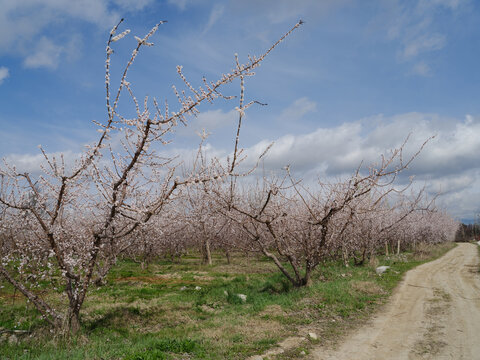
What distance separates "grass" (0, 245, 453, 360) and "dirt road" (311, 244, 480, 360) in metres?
0.60

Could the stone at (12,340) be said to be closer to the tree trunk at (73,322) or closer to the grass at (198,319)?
the grass at (198,319)

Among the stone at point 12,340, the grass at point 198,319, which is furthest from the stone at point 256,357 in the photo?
the stone at point 12,340

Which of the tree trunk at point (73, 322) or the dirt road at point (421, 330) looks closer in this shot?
the dirt road at point (421, 330)

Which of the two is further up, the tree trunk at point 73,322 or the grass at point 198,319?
the tree trunk at point 73,322

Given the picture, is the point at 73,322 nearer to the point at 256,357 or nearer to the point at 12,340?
the point at 12,340

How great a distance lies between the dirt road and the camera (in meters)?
6.68

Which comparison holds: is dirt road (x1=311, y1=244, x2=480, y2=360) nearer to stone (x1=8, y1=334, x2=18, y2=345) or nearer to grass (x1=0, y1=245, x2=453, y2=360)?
grass (x1=0, y1=245, x2=453, y2=360)

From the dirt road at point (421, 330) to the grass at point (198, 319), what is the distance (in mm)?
595

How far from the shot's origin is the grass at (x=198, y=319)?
6613mm

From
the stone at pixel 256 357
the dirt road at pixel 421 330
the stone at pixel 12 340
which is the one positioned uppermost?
the stone at pixel 256 357

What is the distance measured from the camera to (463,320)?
8.96m

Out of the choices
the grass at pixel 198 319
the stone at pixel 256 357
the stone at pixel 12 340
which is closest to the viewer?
the stone at pixel 256 357

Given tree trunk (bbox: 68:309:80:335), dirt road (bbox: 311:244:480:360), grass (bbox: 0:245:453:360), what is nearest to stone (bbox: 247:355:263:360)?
grass (bbox: 0:245:453:360)

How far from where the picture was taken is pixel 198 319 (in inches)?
402
